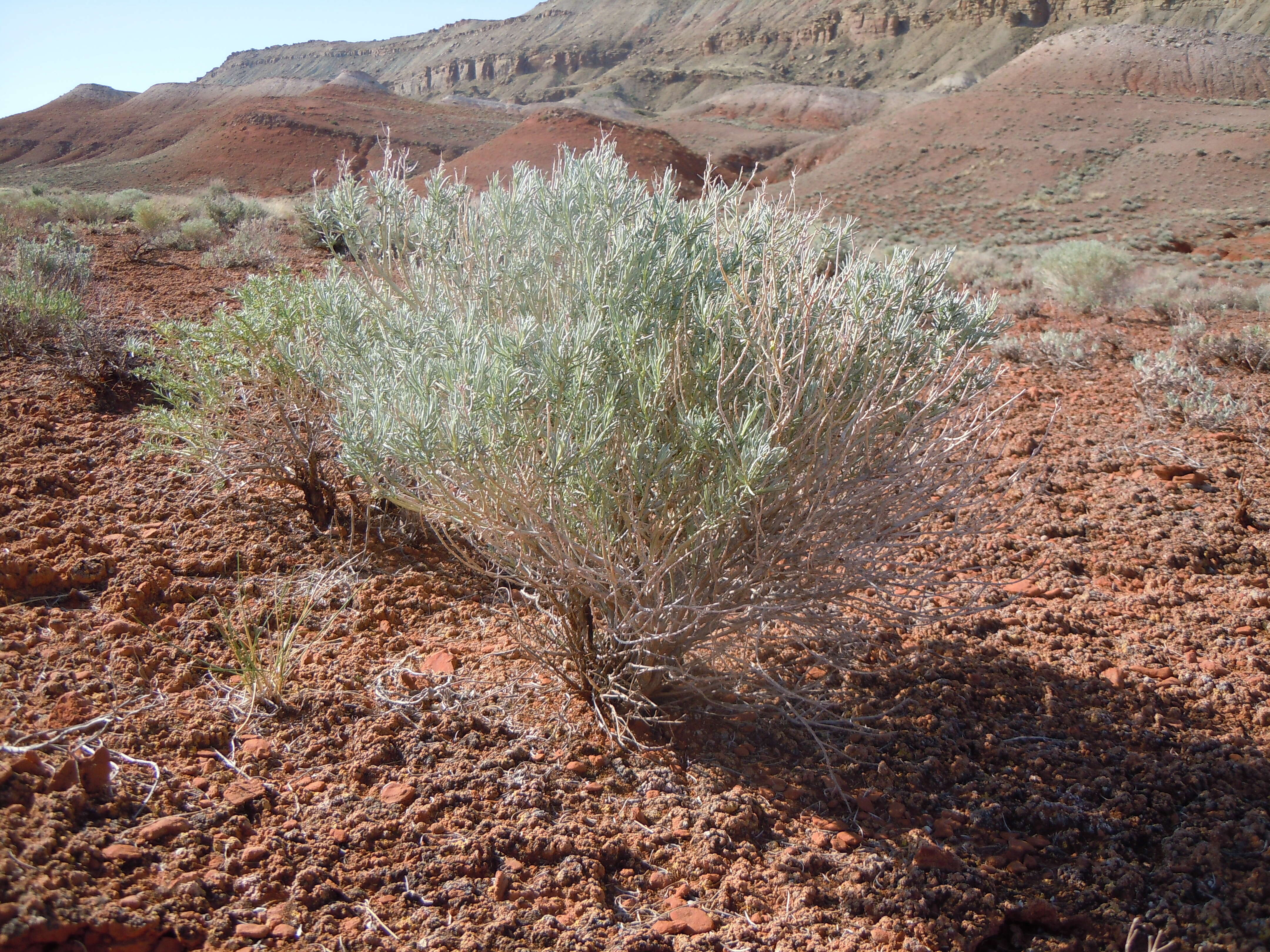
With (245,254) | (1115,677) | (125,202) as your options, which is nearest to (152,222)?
(245,254)

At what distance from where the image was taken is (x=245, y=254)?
25.9ft

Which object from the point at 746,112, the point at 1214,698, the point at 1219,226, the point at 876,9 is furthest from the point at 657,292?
the point at 876,9

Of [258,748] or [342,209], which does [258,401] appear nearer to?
[342,209]

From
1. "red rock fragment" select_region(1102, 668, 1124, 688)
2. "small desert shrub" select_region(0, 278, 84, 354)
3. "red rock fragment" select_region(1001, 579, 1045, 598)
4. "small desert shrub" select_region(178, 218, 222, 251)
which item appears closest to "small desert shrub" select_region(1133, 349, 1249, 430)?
"red rock fragment" select_region(1001, 579, 1045, 598)

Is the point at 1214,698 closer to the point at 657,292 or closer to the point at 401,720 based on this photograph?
the point at 657,292

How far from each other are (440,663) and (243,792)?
0.79 meters

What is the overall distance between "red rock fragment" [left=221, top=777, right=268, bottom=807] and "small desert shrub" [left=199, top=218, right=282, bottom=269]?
591 cm

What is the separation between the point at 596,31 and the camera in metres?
79.6

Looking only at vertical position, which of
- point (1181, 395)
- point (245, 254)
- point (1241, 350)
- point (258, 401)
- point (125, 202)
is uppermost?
point (125, 202)

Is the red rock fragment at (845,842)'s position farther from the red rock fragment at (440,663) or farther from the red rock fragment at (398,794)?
the red rock fragment at (440,663)

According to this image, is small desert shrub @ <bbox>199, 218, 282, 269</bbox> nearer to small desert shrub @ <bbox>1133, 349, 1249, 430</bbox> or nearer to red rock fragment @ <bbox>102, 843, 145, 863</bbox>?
red rock fragment @ <bbox>102, 843, 145, 863</bbox>

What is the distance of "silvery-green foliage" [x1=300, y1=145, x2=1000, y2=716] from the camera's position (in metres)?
2.13

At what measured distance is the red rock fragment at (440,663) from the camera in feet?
9.11

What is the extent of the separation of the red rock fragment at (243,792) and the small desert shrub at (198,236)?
800 centimetres
